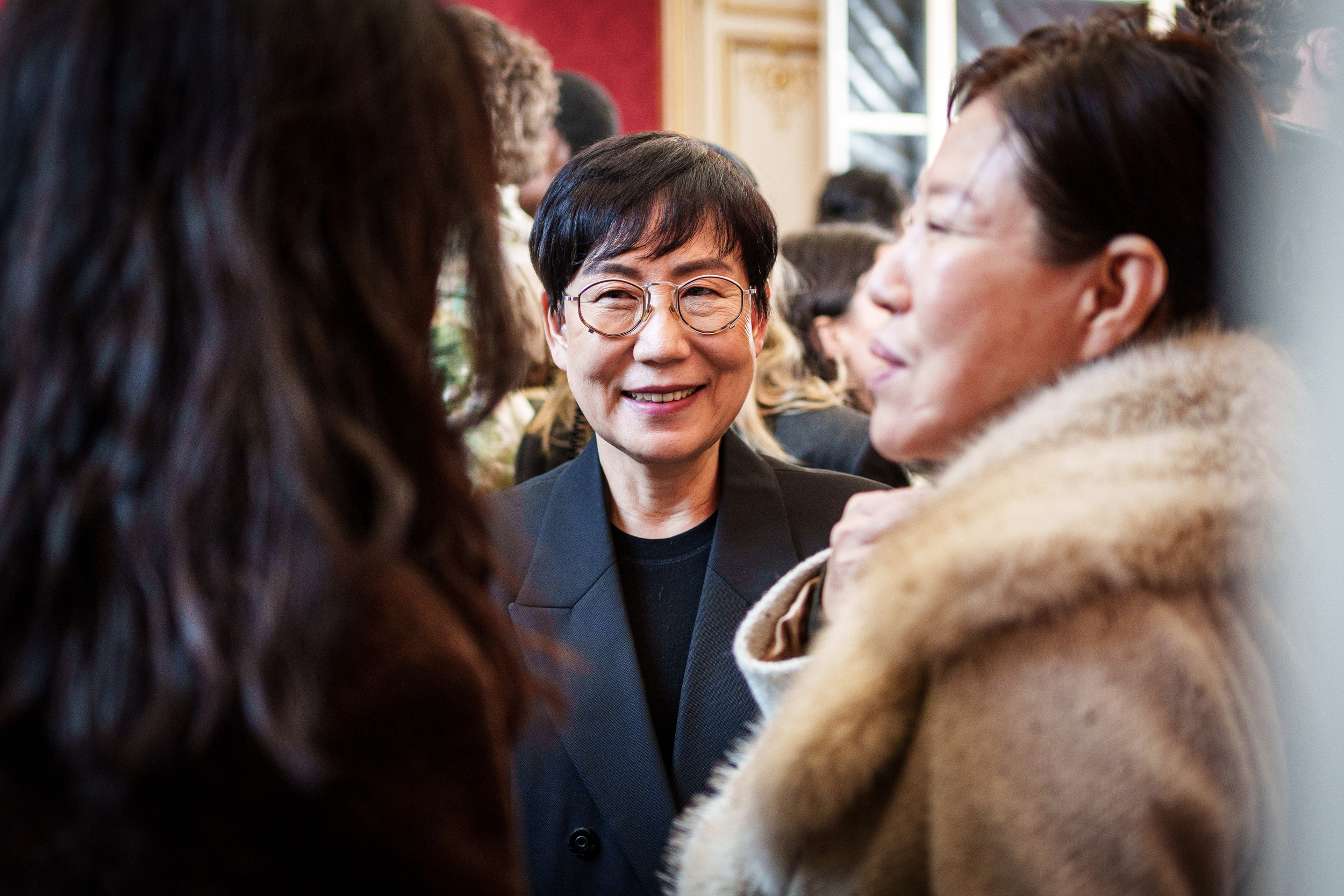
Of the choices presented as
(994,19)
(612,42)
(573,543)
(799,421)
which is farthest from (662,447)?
(994,19)

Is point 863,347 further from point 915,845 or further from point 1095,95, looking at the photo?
point 915,845

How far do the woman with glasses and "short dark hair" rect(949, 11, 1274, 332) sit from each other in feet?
2.17

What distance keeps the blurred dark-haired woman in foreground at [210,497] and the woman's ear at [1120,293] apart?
2.22ft

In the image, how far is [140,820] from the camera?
0.69 m

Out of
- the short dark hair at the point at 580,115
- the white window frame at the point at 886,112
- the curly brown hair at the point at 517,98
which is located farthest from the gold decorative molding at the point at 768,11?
the curly brown hair at the point at 517,98

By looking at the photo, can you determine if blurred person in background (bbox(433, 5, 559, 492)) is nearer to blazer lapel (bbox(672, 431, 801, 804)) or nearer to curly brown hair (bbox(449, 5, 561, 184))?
curly brown hair (bbox(449, 5, 561, 184))

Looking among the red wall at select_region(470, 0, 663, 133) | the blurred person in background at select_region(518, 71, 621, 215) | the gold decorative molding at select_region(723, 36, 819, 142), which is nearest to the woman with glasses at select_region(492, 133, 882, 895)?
the blurred person in background at select_region(518, 71, 621, 215)

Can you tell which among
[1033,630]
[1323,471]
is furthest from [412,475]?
[1323,471]

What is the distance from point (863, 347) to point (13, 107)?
6.88 feet

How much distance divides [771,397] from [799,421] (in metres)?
0.10

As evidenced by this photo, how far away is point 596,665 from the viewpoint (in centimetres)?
157

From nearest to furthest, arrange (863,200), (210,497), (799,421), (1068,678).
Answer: (210,497) → (1068,678) → (799,421) → (863,200)

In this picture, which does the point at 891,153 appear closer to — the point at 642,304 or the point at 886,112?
the point at 886,112

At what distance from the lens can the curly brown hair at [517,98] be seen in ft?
8.09
